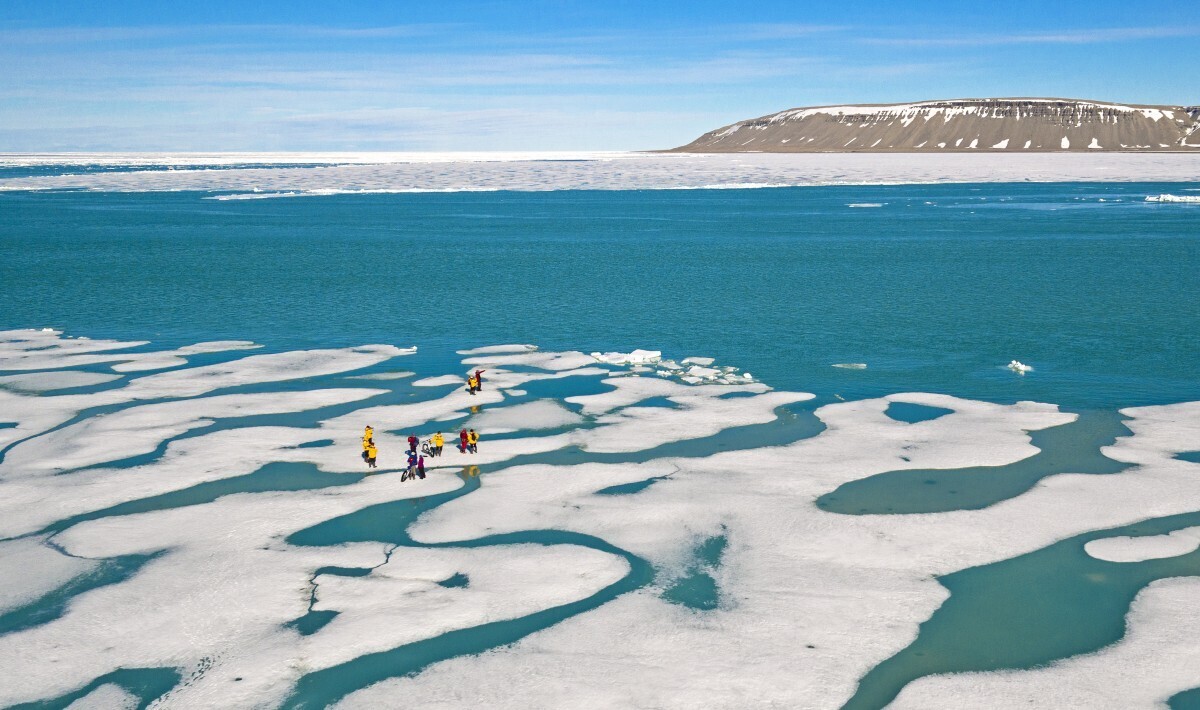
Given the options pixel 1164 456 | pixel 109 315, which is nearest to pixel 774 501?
pixel 1164 456

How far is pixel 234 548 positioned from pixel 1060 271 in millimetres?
47935

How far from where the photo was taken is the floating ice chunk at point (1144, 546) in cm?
1727

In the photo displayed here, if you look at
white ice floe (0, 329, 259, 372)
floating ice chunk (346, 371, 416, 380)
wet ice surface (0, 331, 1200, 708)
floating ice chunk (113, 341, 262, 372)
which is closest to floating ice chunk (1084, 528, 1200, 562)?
wet ice surface (0, 331, 1200, 708)

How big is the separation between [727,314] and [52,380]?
1018 inches

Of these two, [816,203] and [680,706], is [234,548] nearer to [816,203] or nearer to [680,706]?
[680,706]

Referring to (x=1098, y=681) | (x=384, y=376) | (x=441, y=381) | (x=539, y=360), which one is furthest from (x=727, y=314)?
(x=1098, y=681)

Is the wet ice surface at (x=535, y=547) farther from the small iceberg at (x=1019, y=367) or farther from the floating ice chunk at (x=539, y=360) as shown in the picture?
the small iceberg at (x=1019, y=367)

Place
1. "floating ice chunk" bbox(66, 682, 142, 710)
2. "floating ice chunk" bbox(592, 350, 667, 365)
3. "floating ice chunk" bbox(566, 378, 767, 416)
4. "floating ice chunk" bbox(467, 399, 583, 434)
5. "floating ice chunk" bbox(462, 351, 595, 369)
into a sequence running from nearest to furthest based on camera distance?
1. "floating ice chunk" bbox(66, 682, 142, 710)
2. "floating ice chunk" bbox(467, 399, 583, 434)
3. "floating ice chunk" bbox(566, 378, 767, 416)
4. "floating ice chunk" bbox(462, 351, 595, 369)
5. "floating ice chunk" bbox(592, 350, 667, 365)

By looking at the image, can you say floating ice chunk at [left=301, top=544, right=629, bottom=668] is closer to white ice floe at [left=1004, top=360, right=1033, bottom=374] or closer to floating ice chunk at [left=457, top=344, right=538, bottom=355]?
floating ice chunk at [left=457, top=344, right=538, bottom=355]

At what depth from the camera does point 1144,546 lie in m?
17.6

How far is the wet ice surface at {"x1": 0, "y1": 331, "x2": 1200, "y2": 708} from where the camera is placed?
1365cm

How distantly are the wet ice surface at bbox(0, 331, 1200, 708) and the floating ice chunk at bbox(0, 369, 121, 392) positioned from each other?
1.61m

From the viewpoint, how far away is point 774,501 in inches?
787

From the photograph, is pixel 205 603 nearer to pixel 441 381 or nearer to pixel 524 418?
pixel 524 418
